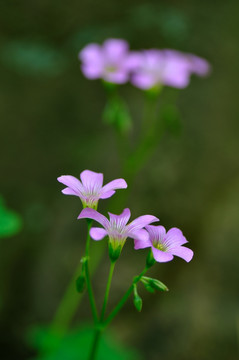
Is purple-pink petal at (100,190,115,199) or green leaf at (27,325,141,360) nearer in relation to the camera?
purple-pink petal at (100,190,115,199)

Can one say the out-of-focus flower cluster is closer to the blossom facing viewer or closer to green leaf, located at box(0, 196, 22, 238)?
green leaf, located at box(0, 196, 22, 238)

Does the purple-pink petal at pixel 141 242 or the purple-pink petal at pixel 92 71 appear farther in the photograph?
the purple-pink petal at pixel 92 71

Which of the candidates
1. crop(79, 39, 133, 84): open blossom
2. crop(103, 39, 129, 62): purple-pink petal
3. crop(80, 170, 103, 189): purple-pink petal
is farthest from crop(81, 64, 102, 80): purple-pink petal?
crop(80, 170, 103, 189): purple-pink petal

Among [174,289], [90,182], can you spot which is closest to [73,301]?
[174,289]

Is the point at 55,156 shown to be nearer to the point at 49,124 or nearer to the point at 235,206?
the point at 49,124

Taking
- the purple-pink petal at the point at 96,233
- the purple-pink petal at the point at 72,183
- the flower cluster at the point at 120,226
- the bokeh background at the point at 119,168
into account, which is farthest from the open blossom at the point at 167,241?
the bokeh background at the point at 119,168

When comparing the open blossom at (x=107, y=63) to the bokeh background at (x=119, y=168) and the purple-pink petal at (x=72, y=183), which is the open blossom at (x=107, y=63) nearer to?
the bokeh background at (x=119, y=168)

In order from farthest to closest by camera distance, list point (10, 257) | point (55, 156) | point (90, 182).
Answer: point (55, 156)
point (10, 257)
point (90, 182)
